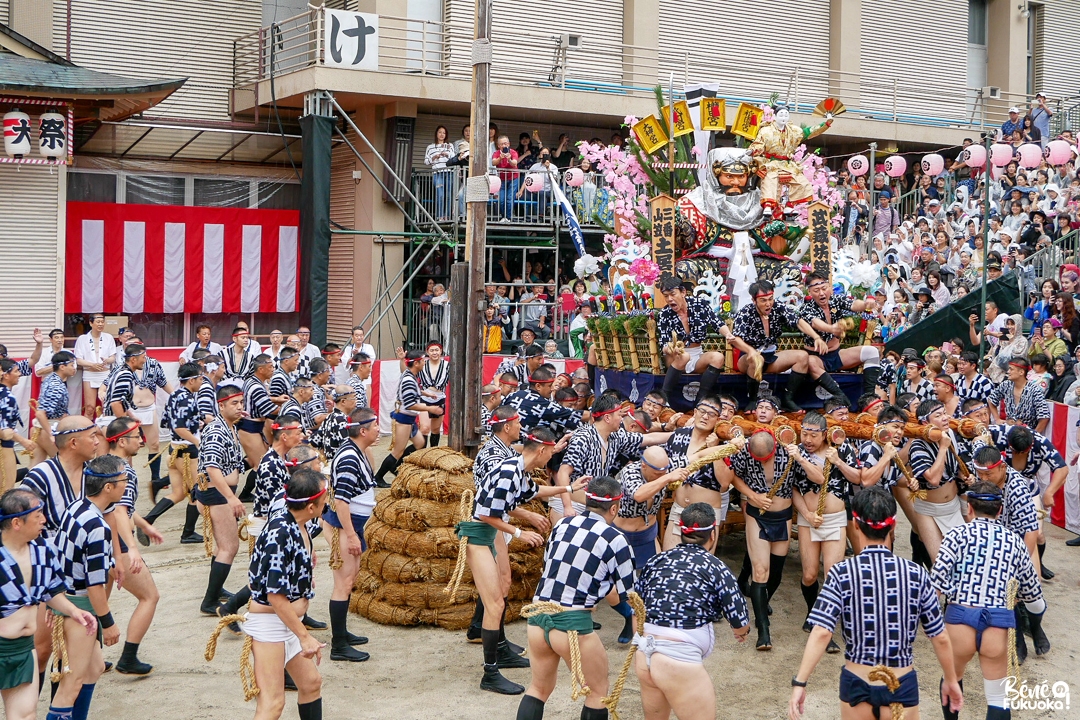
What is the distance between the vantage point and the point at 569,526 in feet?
20.3

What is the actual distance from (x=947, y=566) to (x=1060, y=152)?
43.1 feet

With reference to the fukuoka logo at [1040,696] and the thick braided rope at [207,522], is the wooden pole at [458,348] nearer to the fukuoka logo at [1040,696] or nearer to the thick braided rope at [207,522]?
the thick braided rope at [207,522]

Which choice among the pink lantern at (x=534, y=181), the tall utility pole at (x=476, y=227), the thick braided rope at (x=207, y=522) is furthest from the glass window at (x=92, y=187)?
the tall utility pole at (x=476, y=227)

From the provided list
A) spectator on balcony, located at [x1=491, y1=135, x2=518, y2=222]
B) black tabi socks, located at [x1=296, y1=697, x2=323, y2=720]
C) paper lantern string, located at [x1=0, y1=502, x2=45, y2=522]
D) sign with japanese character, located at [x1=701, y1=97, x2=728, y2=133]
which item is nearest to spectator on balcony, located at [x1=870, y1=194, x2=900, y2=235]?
spectator on balcony, located at [x1=491, y1=135, x2=518, y2=222]

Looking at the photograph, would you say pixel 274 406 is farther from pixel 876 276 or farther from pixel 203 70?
pixel 203 70

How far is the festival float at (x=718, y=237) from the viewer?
1010 centimetres

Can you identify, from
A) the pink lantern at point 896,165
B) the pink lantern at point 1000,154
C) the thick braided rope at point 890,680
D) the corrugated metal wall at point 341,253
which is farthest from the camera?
the corrugated metal wall at point 341,253

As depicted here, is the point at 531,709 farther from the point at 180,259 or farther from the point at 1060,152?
the point at 180,259

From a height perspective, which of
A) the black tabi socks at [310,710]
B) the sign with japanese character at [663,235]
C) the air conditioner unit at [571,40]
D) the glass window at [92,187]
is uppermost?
the air conditioner unit at [571,40]

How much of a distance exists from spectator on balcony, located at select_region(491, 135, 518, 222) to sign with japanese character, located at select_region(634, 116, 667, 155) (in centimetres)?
852

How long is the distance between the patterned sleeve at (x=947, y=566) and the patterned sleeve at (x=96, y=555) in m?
A: 4.79

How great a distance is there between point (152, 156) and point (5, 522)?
15768mm

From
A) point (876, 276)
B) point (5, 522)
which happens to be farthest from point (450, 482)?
point (876, 276)

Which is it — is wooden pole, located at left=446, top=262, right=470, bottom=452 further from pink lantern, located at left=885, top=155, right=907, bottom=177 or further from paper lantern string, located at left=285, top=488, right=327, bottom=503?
pink lantern, located at left=885, top=155, right=907, bottom=177
